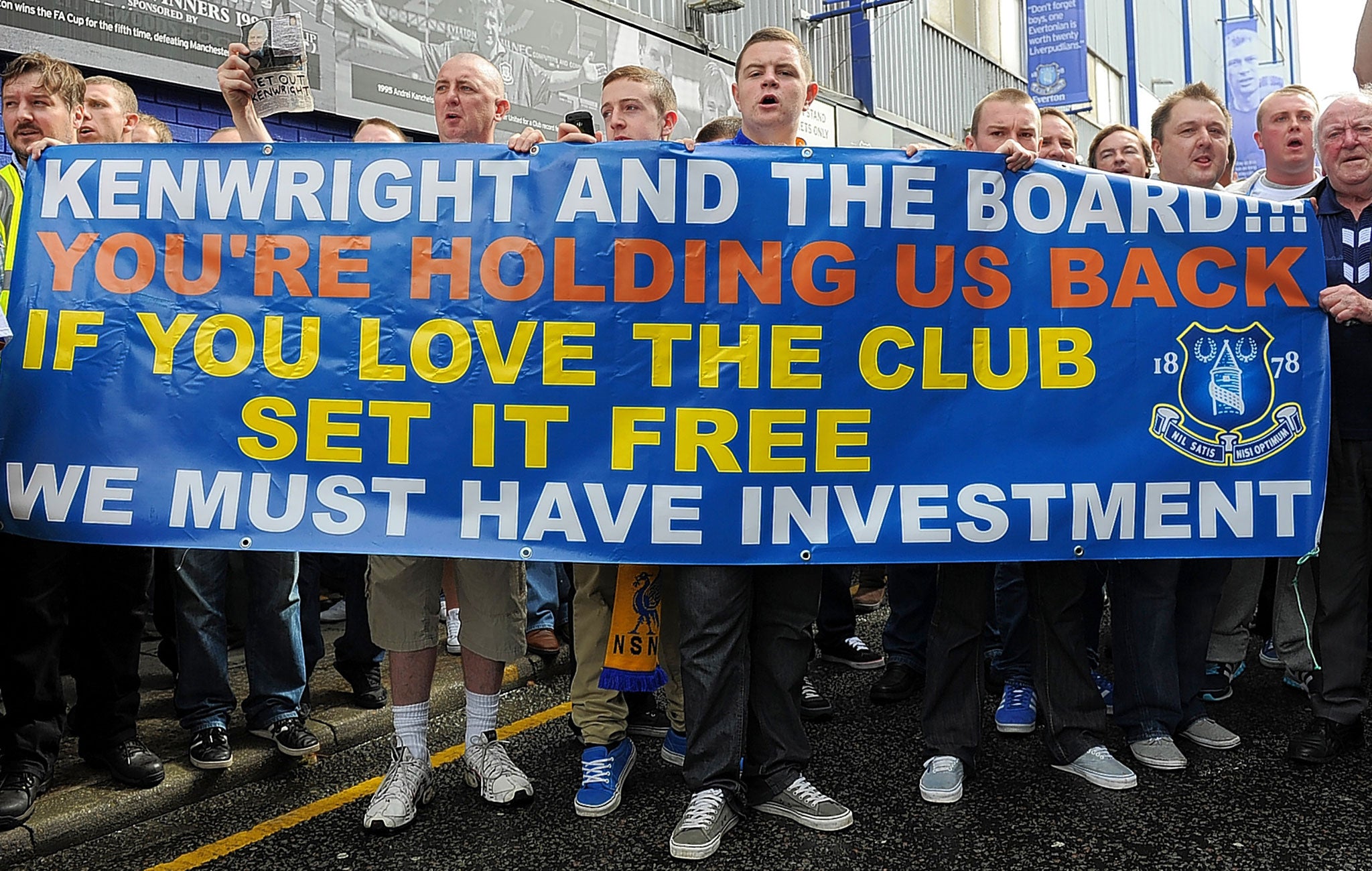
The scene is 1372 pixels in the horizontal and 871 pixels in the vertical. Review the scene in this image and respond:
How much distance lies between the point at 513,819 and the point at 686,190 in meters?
1.93

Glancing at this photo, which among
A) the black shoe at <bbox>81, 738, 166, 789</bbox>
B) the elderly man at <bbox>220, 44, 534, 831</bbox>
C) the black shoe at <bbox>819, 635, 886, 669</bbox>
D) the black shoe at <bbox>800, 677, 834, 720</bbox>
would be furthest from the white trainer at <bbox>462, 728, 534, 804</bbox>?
the black shoe at <bbox>819, 635, 886, 669</bbox>

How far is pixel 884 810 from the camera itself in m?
3.37

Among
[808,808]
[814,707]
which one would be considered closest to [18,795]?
[808,808]

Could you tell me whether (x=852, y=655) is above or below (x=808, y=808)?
above

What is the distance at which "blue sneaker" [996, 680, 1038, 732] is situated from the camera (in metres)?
4.07

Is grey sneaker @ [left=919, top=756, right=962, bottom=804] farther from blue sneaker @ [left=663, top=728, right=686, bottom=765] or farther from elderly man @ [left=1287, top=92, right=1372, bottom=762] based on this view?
elderly man @ [left=1287, top=92, right=1372, bottom=762]

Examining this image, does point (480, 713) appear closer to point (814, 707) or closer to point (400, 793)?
point (400, 793)

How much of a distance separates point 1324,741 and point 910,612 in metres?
1.48

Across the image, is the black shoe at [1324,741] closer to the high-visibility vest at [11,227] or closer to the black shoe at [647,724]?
the black shoe at [647,724]

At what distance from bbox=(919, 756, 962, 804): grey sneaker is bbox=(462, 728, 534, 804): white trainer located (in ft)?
3.94

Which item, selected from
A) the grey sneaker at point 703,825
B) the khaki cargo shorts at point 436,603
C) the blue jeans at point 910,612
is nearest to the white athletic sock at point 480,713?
the khaki cargo shorts at point 436,603

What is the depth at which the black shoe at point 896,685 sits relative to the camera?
14.6ft

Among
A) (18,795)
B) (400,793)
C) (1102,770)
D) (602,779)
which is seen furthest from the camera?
(1102,770)

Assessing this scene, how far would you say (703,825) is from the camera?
3092mm
